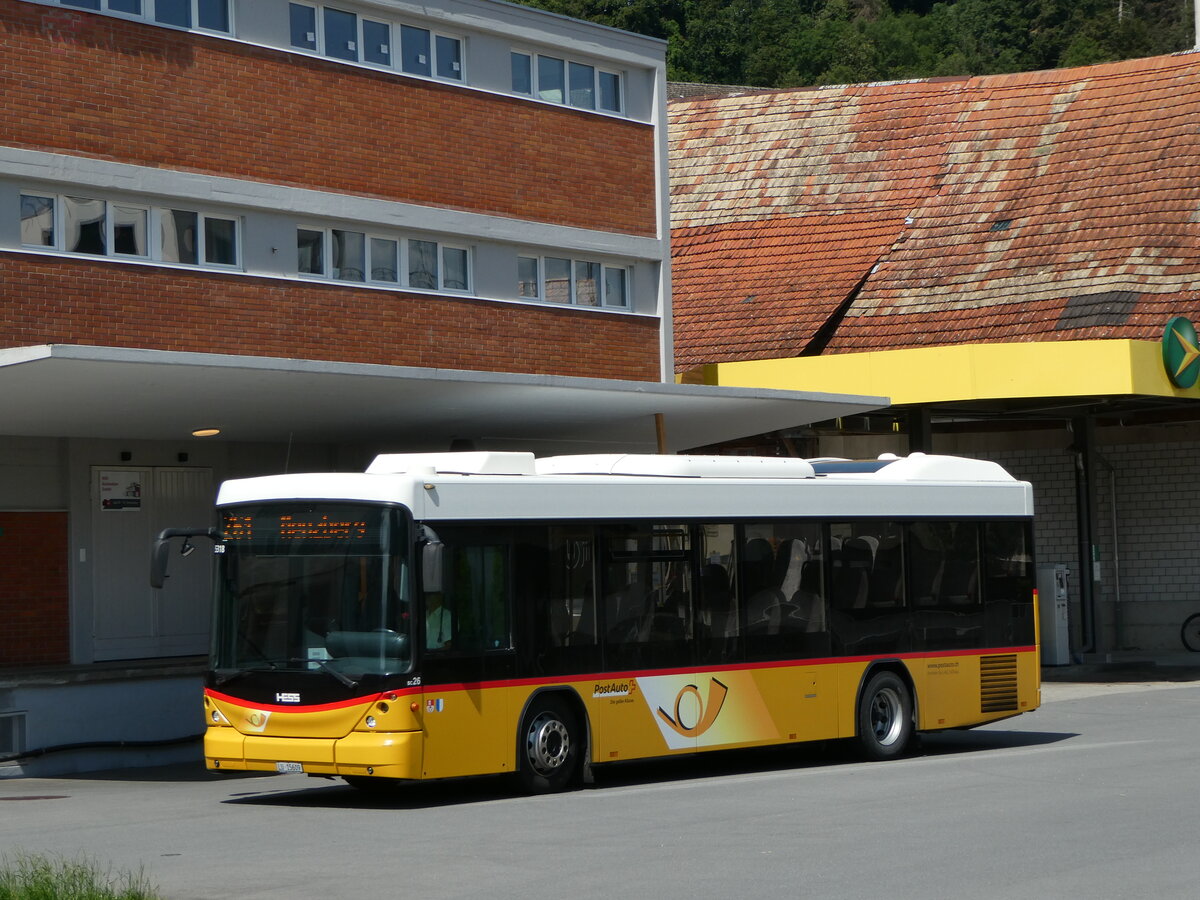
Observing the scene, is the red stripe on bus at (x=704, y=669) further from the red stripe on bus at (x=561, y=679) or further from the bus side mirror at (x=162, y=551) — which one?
the bus side mirror at (x=162, y=551)

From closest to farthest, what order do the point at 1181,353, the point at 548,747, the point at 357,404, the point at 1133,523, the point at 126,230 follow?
the point at 548,747
the point at 357,404
the point at 126,230
the point at 1181,353
the point at 1133,523

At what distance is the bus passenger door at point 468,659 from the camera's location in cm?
1359

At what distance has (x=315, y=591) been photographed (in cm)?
1385

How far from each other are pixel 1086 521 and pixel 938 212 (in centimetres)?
784

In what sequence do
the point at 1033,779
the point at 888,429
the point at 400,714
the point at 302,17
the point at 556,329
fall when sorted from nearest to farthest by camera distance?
the point at 400,714, the point at 1033,779, the point at 302,17, the point at 556,329, the point at 888,429

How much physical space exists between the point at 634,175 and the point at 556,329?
2.98 m

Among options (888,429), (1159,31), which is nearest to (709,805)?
(888,429)

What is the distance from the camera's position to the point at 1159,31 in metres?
91.1

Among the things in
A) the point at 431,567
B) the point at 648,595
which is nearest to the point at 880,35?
the point at 648,595

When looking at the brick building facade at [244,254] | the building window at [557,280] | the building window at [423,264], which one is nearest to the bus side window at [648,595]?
the brick building facade at [244,254]

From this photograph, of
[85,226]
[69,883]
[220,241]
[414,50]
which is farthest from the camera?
[414,50]

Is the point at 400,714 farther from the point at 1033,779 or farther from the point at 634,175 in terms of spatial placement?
the point at 634,175

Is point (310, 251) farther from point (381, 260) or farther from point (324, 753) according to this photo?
point (324, 753)

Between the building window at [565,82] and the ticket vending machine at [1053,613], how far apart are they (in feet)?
35.1
